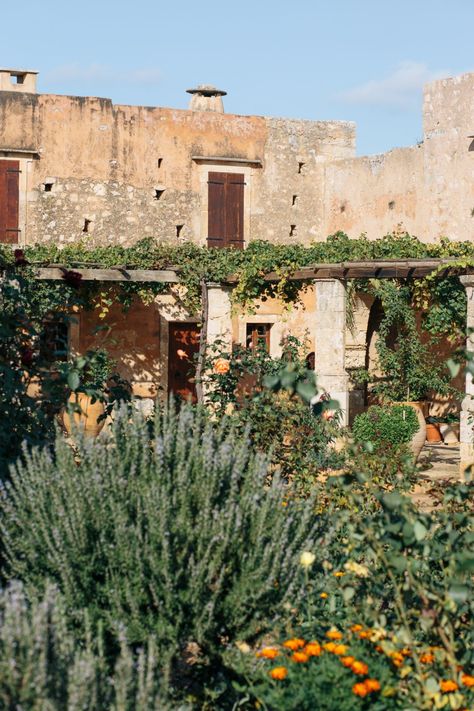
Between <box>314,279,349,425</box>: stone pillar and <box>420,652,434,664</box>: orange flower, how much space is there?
29.0 ft

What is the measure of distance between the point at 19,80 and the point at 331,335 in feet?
21.0

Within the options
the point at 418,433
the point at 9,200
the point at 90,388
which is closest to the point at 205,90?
the point at 9,200

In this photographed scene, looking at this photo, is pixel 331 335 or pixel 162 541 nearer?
pixel 162 541

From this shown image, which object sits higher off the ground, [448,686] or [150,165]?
[150,165]

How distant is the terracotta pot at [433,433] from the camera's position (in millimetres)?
15578

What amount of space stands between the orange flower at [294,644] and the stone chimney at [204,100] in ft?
46.3

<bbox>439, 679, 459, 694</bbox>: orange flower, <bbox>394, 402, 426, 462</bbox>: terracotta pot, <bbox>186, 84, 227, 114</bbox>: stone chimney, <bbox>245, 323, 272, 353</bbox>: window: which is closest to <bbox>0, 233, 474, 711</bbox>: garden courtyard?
<bbox>439, 679, 459, 694</bbox>: orange flower

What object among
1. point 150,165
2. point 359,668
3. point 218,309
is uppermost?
point 150,165

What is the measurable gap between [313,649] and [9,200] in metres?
12.8

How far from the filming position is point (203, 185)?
16547 mm

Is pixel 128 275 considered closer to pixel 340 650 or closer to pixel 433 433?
pixel 433 433

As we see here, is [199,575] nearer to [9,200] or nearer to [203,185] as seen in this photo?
[9,200]

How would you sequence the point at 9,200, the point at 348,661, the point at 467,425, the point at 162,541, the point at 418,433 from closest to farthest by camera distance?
the point at 348,661, the point at 162,541, the point at 467,425, the point at 418,433, the point at 9,200

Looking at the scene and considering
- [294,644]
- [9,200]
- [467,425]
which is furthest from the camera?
[9,200]
